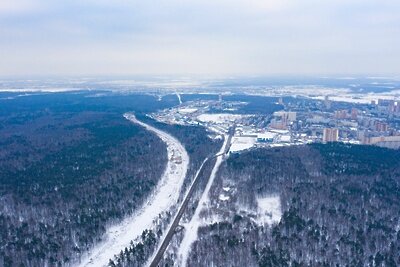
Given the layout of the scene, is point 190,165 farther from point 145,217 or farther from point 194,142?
point 145,217

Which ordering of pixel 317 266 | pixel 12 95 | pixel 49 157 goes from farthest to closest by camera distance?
pixel 12 95
pixel 49 157
pixel 317 266

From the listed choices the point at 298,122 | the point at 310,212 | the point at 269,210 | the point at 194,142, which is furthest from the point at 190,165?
the point at 298,122

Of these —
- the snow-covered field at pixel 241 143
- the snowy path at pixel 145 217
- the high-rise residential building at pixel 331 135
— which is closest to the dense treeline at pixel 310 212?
the snowy path at pixel 145 217

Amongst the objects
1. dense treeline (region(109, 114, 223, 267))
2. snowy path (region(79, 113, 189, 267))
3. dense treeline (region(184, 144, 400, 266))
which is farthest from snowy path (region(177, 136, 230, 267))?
snowy path (region(79, 113, 189, 267))

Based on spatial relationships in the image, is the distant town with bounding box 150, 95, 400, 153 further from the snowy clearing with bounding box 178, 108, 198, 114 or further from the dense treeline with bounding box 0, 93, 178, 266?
the dense treeline with bounding box 0, 93, 178, 266

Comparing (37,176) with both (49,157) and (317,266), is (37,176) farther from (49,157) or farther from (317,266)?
(317,266)

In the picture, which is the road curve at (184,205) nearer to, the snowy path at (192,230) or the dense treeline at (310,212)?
the snowy path at (192,230)

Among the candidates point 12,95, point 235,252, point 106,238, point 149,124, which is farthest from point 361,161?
point 12,95

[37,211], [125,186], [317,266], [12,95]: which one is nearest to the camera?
[317,266]
